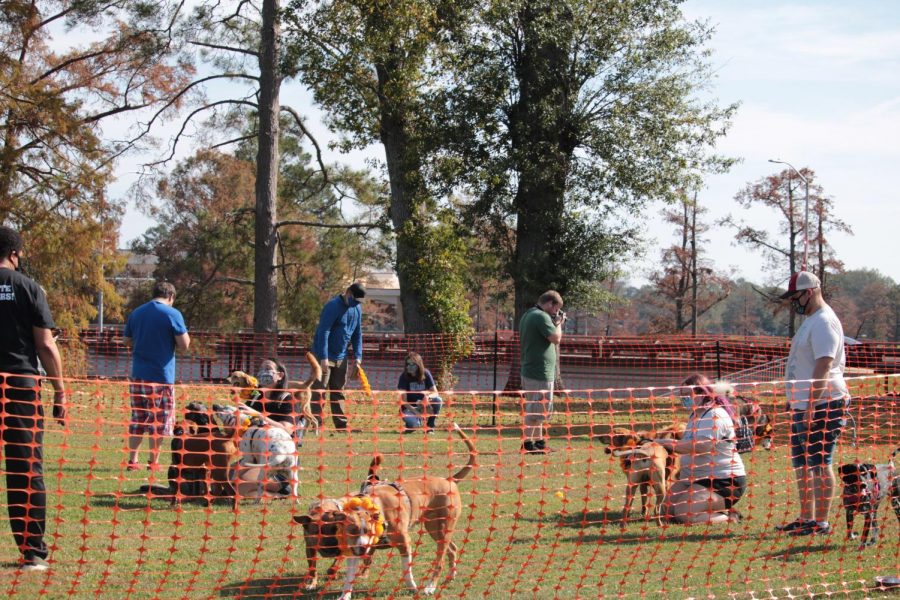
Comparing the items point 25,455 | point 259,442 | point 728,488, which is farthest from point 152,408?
point 728,488

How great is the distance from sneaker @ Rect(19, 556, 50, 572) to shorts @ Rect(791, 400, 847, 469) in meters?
4.66

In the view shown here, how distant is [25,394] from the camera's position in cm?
500

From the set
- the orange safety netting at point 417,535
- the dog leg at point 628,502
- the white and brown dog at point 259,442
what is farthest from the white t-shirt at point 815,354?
the white and brown dog at point 259,442

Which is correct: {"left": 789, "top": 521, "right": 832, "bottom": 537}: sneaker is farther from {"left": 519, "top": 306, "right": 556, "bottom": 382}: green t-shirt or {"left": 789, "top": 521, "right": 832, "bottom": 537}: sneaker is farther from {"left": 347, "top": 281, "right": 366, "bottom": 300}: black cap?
{"left": 347, "top": 281, "right": 366, "bottom": 300}: black cap

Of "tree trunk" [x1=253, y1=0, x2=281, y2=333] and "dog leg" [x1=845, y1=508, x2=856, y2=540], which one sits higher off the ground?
"tree trunk" [x1=253, y1=0, x2=281, y2=333]

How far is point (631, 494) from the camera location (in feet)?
22.9

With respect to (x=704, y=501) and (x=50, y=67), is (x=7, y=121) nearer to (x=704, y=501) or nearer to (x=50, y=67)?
(x=50, y=67)

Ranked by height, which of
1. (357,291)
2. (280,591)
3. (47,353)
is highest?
(357,291)

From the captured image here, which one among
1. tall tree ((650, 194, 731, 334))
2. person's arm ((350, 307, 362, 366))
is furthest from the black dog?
tall tree ((650, 194, 731, 334))

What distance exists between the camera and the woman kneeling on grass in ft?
22.1

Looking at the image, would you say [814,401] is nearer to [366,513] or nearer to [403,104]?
[366,513]

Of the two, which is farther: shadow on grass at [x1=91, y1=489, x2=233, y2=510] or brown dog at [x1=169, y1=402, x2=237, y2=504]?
brown dog at [x1=169, y1=402, x2=237, y2=504]

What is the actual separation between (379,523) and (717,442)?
305 centimetres

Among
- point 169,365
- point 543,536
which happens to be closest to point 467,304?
point 169,365
